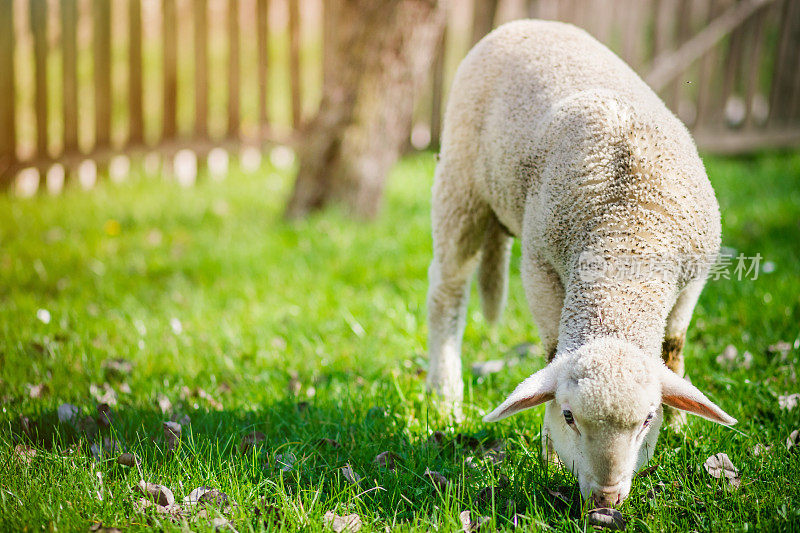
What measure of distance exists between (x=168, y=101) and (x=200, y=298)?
11.0ft

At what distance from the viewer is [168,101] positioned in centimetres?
709

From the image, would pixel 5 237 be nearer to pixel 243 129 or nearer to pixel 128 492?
pixel 243 129

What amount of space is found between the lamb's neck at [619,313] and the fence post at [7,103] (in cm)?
609

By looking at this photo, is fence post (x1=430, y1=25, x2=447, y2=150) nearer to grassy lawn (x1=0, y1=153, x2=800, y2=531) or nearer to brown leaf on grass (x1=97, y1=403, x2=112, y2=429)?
grassy lawn (x1=0, y1=153, x2=800, y2=531)

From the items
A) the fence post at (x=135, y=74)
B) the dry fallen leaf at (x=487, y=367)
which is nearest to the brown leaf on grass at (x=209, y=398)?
the dry fallen leaf at (x=487, y=367)

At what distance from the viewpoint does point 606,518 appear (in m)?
2.21

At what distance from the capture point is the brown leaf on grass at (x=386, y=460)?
8.62 ft

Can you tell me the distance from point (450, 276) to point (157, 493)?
58.2 inches

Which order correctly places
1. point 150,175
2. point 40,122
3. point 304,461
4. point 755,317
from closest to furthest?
point 304,461
point 755,317
point 40,122
point 150,175

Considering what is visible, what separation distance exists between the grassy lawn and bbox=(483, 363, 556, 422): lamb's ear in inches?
13.4

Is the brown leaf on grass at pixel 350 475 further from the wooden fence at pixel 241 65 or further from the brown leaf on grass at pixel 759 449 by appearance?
the wooden fence at pixel 241 65

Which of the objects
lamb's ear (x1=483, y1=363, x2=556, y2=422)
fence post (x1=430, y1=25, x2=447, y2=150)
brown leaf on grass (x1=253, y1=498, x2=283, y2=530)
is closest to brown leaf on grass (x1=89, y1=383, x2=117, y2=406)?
brown leaf on grass (x1=253, y1=498, x2=283, y2=530)

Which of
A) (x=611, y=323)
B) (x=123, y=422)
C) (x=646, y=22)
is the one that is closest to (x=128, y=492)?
(x=123, y=422)

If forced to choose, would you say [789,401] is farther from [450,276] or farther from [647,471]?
[450,276]
